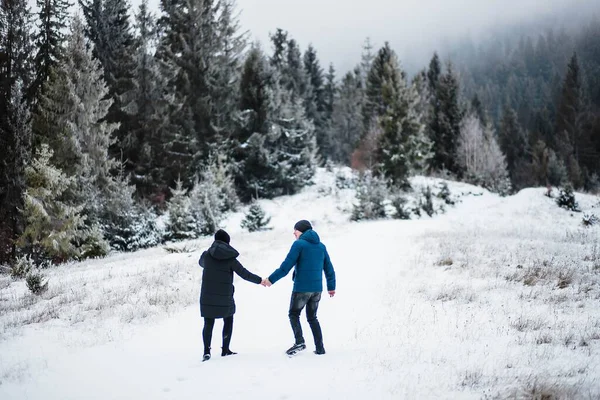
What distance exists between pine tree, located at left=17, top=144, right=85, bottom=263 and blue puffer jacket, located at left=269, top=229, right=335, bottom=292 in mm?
15201

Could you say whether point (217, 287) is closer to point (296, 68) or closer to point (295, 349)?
point (295, 349)

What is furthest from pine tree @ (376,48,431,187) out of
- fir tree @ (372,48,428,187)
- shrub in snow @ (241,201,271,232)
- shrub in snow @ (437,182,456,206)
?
shrub in snow @ (241,201,271,232)

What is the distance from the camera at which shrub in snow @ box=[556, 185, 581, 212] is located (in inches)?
959

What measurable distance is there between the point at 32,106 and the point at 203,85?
12.8m

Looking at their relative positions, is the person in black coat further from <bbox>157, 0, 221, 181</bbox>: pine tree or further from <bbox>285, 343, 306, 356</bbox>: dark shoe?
<bbox>157, 0, 221, 181</bbox>: pine tree

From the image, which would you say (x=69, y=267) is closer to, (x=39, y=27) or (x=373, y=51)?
(x=39, y=27)

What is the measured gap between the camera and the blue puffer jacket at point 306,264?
604 centimetres

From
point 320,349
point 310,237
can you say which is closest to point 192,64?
point 310,237

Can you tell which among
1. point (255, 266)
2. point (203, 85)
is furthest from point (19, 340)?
point (203, 85)

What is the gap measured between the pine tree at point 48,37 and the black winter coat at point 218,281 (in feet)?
76.0

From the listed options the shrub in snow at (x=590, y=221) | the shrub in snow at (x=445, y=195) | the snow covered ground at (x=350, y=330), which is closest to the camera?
the snow covered ground at (x=350, y=330)

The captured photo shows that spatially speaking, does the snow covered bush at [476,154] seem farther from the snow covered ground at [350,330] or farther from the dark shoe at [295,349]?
the dark shoe at [295,349]

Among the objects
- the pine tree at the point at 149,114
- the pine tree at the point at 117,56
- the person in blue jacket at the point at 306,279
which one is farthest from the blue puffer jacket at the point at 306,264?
the pine tree at the point at 117,56

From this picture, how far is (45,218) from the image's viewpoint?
682 inches
